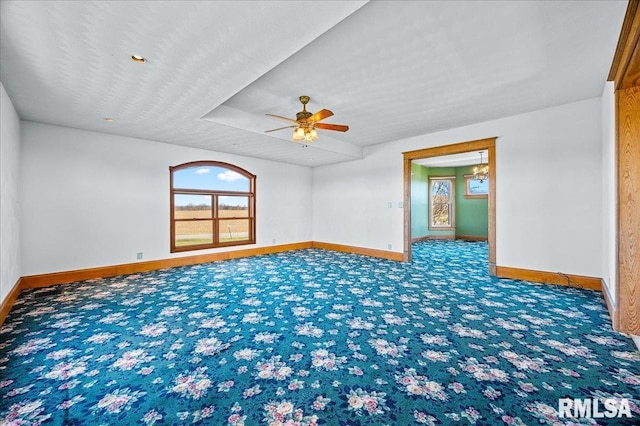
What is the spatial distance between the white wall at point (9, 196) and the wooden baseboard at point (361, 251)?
620 cm

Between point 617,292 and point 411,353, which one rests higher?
point 617,292

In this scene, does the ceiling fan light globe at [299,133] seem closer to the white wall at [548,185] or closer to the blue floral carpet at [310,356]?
the blue floral carpet at [310,356]

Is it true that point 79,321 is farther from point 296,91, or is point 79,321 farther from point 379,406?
point 296,91

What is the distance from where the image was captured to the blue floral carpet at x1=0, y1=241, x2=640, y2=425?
1.70 m

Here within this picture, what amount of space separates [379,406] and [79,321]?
330 cm

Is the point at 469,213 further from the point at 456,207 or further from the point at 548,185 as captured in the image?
the point at 548,185

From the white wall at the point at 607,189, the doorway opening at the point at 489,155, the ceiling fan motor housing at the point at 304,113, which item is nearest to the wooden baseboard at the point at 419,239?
the doorway opening at the point at 489,155

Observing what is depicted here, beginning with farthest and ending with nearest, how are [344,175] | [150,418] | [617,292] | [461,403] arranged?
1. [344,175]
2. [617,292]
3. [461,403]
4. [150,418]

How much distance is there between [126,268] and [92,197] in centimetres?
142

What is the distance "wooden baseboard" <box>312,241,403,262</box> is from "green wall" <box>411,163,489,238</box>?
120 inches

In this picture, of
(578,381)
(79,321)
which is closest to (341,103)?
(578,381)

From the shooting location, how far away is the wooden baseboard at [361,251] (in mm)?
6422

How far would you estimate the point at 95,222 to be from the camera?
4.93m

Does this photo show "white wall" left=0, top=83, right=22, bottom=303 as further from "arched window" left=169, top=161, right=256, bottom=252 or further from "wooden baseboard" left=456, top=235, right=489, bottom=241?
"wooden baseboard" left=456, top=235, right=489, bottom=241
